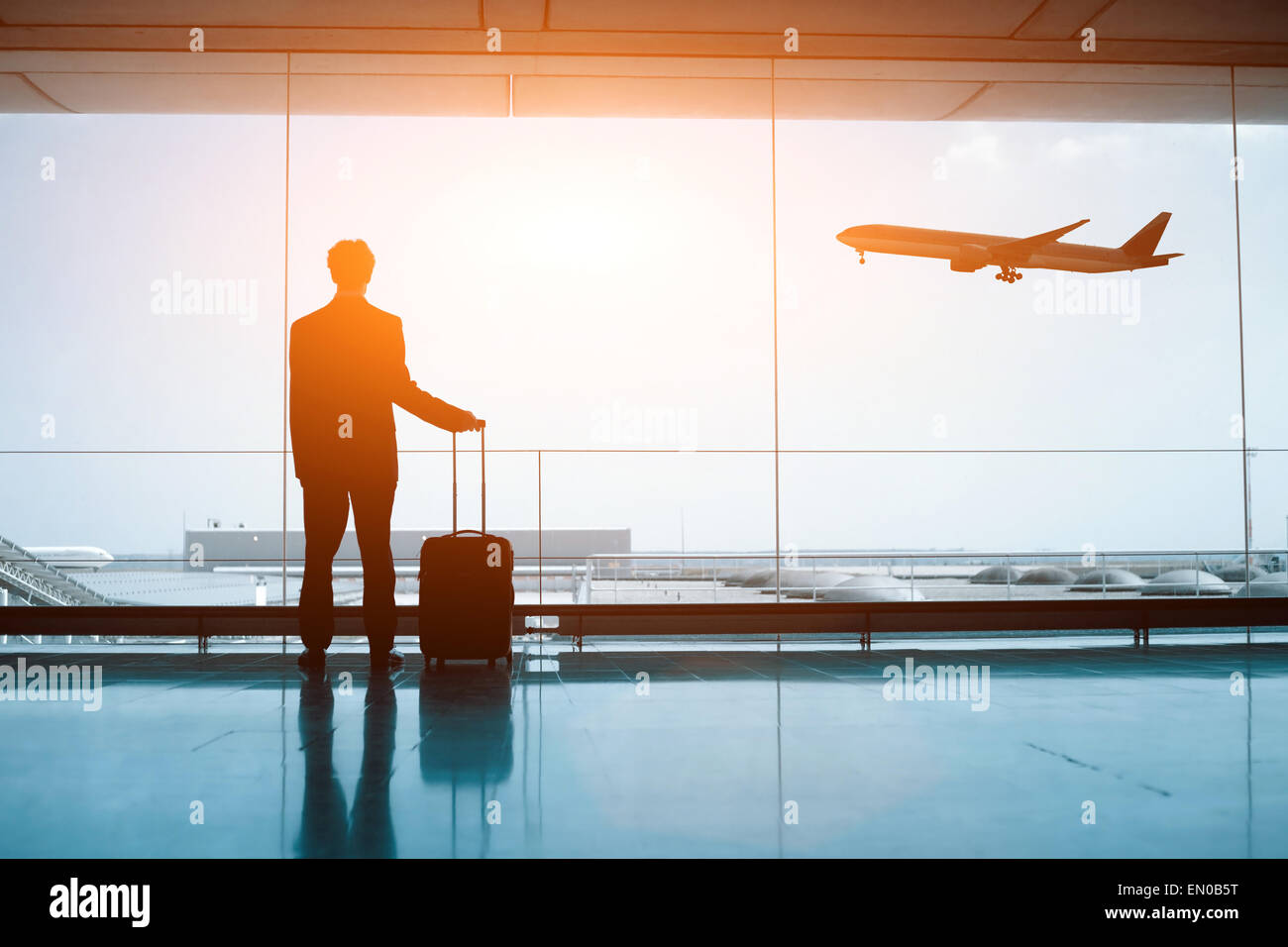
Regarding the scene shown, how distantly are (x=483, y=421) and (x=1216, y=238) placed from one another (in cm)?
462

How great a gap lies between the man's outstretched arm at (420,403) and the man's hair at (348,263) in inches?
9.6

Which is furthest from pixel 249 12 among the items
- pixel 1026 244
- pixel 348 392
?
pixel 1026 244

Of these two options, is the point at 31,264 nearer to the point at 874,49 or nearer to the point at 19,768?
the point at 19,768

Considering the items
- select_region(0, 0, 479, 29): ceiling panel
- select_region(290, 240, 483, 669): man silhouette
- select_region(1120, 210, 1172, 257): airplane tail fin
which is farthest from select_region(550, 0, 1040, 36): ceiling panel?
select_region(1120, 210, 1172, 257): airplane tail fin

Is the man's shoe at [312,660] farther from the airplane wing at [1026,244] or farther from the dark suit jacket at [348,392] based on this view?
the airplane wing at [1026,244]

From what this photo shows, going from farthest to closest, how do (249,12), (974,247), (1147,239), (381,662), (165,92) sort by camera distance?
(1147,239), (974,247), (165,92), (249,12), (381,662)

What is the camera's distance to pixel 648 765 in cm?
184

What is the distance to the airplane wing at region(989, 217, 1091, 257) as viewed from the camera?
1411 cm

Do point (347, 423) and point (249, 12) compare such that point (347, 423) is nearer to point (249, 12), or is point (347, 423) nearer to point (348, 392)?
point (348, 392)

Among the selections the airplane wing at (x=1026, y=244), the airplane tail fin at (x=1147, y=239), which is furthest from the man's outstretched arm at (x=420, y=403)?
the airplane tail fin at (x=1147, y=239)

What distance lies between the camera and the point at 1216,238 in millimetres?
5062

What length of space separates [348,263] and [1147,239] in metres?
19.9

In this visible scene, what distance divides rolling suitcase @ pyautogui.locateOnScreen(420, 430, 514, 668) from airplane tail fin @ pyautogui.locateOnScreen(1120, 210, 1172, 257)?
18985 millimetres

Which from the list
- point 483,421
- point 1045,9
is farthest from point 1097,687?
point 1045,9
